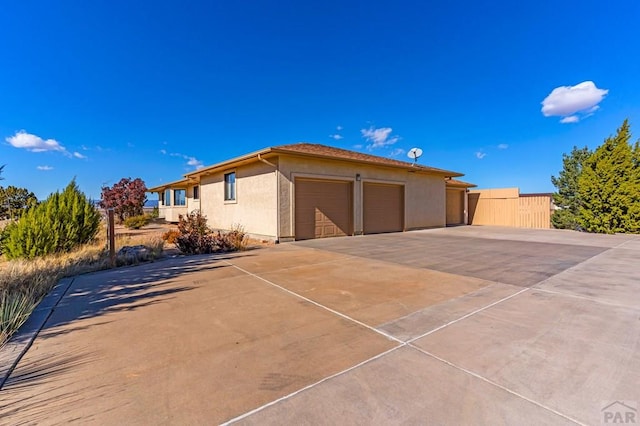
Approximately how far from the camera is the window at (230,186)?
14438mm

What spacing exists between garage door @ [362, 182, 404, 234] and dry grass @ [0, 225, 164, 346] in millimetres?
9361

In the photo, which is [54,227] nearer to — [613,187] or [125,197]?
[125,197]

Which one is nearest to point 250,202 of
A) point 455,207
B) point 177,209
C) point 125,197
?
point 177,209

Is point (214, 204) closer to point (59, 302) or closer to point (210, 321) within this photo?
point (59, 302)

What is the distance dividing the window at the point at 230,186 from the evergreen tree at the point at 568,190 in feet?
63.2

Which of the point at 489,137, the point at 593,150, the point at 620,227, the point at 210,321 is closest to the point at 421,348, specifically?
the point at 210,321

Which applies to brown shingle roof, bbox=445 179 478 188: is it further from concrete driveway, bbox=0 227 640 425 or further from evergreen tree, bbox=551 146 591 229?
concrete driveway, bbox=0 227 640 425

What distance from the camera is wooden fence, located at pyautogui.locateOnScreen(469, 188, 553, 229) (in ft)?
58.4

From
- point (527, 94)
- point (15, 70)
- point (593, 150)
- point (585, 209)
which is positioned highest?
point (527, 94)

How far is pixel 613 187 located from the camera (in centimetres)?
1410

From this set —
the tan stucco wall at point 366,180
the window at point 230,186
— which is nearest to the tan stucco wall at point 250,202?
the window at point 230,186

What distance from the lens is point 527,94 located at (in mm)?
17203

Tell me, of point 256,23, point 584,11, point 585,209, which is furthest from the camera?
point 585,209

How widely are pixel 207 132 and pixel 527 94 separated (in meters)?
22.7
